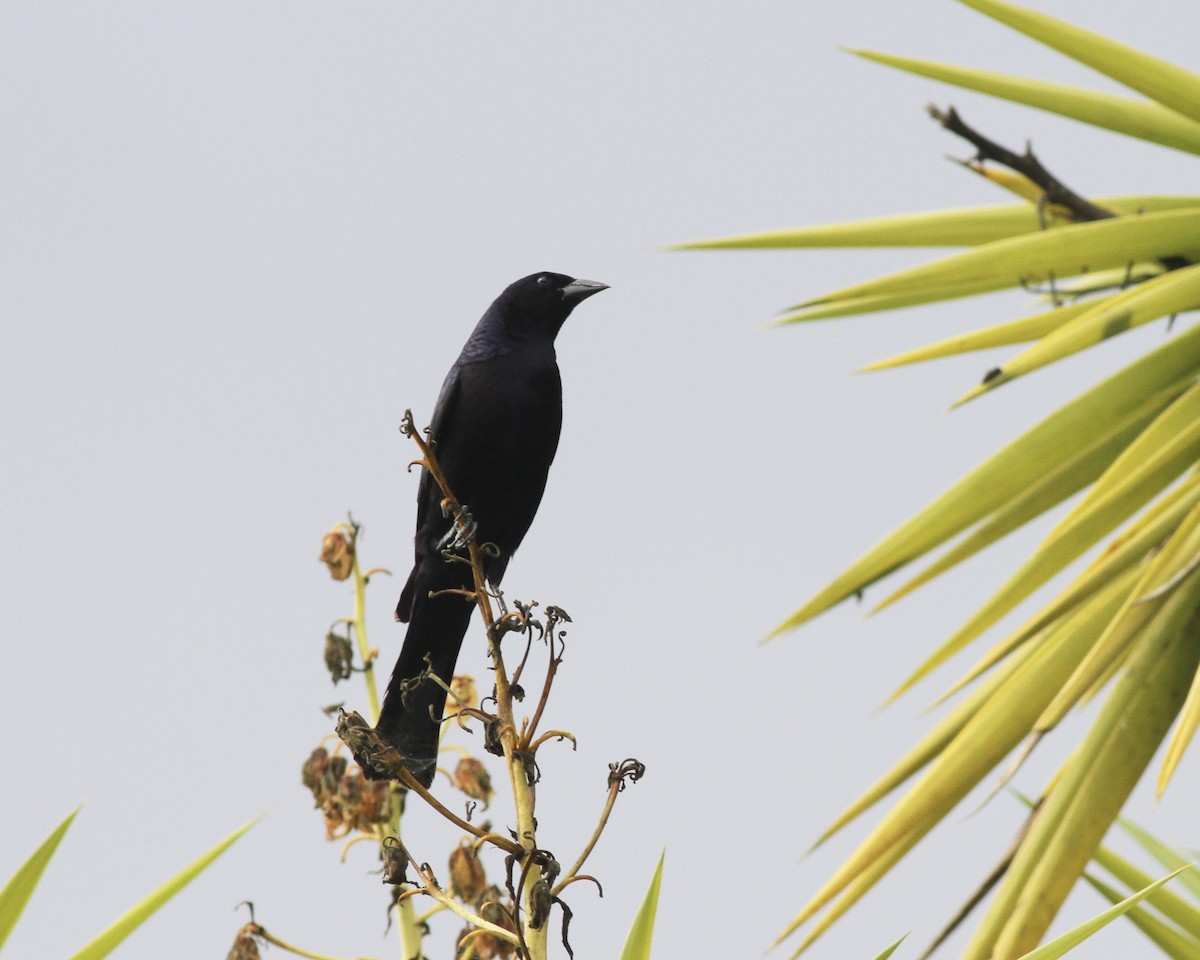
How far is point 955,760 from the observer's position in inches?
86.9

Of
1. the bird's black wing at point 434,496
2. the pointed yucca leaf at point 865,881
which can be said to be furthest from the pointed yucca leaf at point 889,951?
the bird's black wing at point 434,496

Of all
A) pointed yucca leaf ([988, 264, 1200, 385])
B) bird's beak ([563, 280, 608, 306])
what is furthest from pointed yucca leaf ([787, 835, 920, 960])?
bird's beak ([563, 280, 608, 306])

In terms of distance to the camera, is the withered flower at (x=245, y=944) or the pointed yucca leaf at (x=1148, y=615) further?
the withered flower at (x=245, y=944)

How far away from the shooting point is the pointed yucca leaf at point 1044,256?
2.38 meters

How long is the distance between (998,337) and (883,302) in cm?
21

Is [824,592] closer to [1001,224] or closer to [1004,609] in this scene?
[1004,609]

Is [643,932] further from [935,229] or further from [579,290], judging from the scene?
[579,290]

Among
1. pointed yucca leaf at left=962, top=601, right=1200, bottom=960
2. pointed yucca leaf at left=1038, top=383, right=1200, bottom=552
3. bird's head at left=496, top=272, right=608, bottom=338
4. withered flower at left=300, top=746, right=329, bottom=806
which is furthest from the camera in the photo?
bird's head at left=496, top=272, right=608, bottom=338

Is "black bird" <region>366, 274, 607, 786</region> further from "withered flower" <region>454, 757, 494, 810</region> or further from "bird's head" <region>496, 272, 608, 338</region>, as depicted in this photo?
"withered flower" <region>454, 757, 494, 810</region>

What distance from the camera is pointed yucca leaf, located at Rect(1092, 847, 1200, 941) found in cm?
281

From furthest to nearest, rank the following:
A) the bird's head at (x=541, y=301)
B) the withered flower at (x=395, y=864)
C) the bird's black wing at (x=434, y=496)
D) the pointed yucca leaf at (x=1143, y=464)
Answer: the bird's head at (x=541, y=301)
the bird's black wing at (x=434, y=496)
the pointed yucca leaf at (x=1143, y=464)
the withered flower at (x=395, y=864)

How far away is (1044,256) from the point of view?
2.40 m

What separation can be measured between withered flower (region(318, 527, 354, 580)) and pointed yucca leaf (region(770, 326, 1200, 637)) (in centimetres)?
129

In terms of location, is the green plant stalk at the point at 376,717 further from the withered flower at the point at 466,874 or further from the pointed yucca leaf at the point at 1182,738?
the pointed yucca leaf at the point at 1182,738
